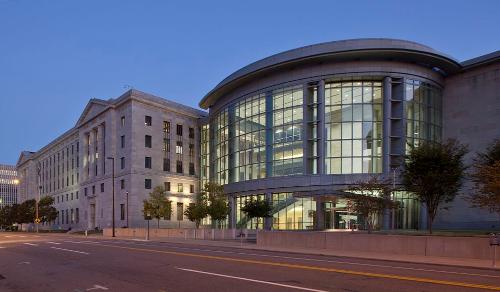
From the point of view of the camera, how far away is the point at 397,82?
5291 cm

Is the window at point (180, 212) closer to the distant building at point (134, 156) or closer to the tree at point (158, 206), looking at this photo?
the distant building at point (134, 156)

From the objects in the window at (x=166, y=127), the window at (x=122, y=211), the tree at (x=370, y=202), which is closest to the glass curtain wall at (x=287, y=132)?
the tree at (x=370, y=202)

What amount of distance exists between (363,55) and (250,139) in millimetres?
19104

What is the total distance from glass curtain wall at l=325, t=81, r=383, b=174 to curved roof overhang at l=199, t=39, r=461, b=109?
378cm

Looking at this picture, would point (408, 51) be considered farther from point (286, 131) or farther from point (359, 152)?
point (286, 131)

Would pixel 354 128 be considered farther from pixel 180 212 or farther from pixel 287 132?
pixel 180 212

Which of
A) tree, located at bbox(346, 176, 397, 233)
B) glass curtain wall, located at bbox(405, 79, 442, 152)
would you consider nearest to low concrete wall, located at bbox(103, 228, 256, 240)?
tree, located at bbox(346, 176, 397, 233)

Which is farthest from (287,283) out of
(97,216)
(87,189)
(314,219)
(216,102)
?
(87,189)

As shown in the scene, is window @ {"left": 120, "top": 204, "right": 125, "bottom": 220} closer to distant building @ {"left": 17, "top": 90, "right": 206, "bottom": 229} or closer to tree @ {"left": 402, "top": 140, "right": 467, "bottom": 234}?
distant building @ {"left": 17, "top": 90, "right": 206, "bottom": 229}

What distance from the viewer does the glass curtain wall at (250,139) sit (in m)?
58.8

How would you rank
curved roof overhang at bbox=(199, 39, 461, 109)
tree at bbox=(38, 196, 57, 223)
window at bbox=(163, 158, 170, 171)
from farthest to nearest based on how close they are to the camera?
tree at bbox=(38, 196, 57, 223) → window at bbox=(163, 158, 170, 171) → curved roof overhang at bbox=(199, 39, 461, 109)

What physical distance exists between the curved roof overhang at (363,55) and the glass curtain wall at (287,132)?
149 inches

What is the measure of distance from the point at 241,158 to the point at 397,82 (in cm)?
2370

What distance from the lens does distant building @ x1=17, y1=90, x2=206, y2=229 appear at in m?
69.2
